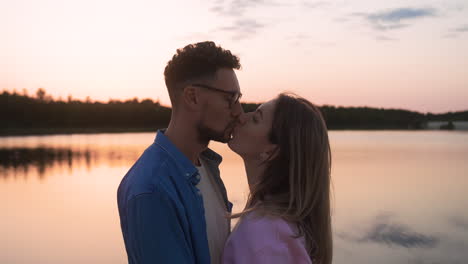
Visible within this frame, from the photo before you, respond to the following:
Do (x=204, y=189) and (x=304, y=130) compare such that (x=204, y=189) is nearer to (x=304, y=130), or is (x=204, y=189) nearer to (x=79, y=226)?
(x=304, y=130)

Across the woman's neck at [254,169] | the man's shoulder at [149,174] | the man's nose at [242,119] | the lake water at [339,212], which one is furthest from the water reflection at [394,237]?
the man's shoulder at [149,174]

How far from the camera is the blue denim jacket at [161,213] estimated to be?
198 cm

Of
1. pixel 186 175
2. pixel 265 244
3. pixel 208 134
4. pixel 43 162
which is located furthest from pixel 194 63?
pixel 43 162

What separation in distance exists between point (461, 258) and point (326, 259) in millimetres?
7098

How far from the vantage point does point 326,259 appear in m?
2.55

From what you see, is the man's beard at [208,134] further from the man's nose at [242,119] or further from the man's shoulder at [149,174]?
the man's shoulder at [149,174]

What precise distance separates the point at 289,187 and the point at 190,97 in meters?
0.70

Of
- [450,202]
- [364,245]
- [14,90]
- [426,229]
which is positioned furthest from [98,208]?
[14,90]

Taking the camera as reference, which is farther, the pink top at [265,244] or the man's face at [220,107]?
the man's face at [220,107]

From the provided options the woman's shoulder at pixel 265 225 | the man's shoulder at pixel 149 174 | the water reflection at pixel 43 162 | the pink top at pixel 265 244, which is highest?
the man's shoulder at pixel 149 174

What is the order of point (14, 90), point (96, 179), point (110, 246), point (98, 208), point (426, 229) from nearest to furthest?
point (110, 246) < point (426, 229) < point (98, 208) < point (96, 179) < point (14, 90)

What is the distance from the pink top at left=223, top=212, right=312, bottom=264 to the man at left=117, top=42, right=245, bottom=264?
6.0 inches

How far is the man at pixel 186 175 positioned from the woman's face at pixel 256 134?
0.06 meters

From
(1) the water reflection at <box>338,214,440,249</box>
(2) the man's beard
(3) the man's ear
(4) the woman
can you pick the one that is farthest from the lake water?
(3) the man's ear
